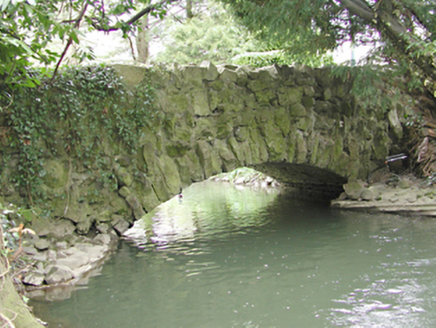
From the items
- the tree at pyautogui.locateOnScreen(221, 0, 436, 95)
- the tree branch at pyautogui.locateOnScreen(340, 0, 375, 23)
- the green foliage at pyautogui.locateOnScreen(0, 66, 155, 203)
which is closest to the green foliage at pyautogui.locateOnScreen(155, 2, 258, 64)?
the tree at pyautogui.locateOnScreen(221, 0, 436, 95)

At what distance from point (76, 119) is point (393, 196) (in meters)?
6.05

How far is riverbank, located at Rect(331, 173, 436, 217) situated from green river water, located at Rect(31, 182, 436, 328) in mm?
392

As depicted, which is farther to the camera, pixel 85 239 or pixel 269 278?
pixel 85 239

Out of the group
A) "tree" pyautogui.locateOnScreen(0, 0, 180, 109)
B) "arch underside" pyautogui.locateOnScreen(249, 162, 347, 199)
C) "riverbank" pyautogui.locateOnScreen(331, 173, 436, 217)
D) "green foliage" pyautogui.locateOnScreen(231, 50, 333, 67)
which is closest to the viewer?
"tree" pyautogui.locateOnScreen(0, 0, 180, 109)

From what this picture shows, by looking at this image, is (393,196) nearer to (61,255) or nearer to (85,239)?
(85,239)

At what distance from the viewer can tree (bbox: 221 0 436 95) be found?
606cm

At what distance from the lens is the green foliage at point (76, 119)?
527 cm

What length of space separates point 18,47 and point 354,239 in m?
4.85

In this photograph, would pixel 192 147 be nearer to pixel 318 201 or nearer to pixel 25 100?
pixel 25 100

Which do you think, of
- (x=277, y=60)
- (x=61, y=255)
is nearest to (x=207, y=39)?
(x=277, y=60)

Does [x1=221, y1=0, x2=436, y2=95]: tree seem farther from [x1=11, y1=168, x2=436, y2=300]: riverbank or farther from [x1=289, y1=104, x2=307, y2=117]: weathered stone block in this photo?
[x1=11, y1=168, x2=436, y2=300]: riverbank

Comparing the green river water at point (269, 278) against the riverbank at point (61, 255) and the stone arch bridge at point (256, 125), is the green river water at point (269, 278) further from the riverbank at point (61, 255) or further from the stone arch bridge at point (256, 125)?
the stone arch bridge at point (256, 125)

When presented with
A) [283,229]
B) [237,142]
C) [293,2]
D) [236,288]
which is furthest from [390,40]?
[236,288]

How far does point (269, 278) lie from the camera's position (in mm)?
4434
